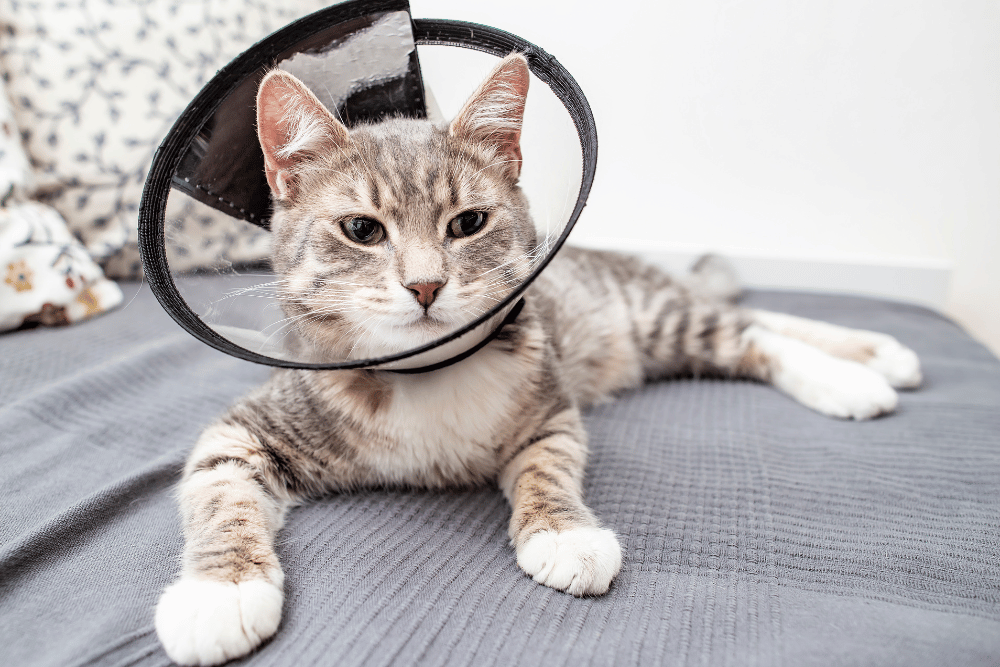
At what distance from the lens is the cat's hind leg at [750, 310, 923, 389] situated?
129 cm

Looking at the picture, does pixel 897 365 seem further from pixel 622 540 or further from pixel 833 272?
pixel 622 540

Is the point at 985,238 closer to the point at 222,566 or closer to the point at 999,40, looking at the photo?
the point at 999,40

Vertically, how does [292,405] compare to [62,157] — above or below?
below

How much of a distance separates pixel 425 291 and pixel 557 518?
1.20ft

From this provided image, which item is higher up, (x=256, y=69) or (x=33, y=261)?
(x=256, y=69)

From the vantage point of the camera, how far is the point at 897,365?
51.0 inches

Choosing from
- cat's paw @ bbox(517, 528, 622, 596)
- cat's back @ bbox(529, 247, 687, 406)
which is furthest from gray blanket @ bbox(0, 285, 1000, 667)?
cat's back @ bbox(529, 247, 687, 406)

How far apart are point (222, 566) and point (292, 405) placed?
0.30m

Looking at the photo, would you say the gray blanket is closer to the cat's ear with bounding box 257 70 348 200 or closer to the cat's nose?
the cat's nose

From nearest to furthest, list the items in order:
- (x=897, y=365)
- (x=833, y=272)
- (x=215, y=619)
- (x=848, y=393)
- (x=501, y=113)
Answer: (x=215, y=619) → (x=501, y=113) → (x=848, y=393) → (x=897, y=365) → (x=833, y=272)

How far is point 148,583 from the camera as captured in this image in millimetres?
719

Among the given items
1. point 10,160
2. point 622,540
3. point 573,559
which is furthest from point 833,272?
point 10,160

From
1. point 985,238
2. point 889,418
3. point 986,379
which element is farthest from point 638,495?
point 985,238

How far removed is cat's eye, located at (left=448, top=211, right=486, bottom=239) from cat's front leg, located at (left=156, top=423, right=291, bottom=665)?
48 centimetres
